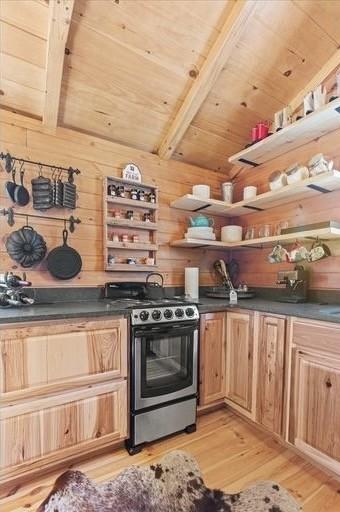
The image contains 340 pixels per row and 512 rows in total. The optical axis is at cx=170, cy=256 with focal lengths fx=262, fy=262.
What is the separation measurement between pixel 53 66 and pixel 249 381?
2.45 metres

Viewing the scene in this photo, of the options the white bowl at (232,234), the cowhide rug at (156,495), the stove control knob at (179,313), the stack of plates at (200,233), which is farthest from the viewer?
the white bowl at (232,234)

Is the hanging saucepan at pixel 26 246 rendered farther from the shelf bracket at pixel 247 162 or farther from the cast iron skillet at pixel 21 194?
the shelf bracket at pixel 247 162

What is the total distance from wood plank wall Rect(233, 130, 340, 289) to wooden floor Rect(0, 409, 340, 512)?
119 centimetres

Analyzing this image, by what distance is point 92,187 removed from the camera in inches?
84.9

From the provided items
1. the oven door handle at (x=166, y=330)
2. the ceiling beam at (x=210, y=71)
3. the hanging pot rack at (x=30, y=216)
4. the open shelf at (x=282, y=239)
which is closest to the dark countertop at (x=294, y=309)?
the oven door handle at (x=166, y=330)

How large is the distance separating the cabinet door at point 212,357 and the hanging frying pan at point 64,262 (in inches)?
41.1

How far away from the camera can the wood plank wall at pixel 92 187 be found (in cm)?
189

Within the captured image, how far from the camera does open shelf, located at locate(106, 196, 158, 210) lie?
7.13ft

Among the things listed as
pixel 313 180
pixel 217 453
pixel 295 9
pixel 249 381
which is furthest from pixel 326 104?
pixel 217 453

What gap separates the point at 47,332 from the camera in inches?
55.4

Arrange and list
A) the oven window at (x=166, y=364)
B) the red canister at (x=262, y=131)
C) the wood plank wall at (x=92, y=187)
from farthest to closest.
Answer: the red canister at (x=262, y=131) < the wood plank wall at (x=92, y=187) < the oven window at (x=166, y=364)

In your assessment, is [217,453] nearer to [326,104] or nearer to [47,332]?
[47,332]

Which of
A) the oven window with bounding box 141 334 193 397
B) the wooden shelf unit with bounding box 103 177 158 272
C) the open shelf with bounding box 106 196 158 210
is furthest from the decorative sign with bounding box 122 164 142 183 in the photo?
the oven window with bounding box 141 334 193 397

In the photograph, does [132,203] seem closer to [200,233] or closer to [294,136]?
[200,233]
